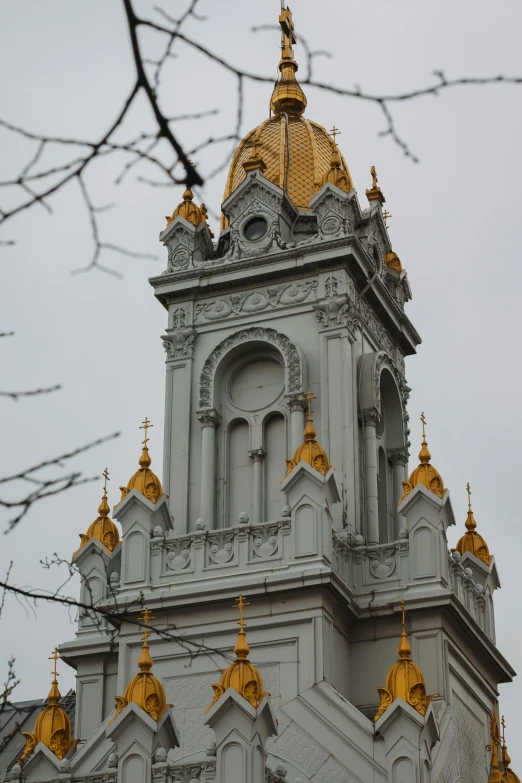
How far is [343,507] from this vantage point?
28.9 meters

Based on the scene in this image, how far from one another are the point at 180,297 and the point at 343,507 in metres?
6.44

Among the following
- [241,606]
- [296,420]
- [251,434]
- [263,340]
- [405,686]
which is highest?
[263,340]

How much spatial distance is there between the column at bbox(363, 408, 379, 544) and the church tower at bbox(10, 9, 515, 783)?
4cm

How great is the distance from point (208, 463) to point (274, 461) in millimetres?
1307

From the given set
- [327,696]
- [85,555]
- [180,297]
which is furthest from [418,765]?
[180,297]

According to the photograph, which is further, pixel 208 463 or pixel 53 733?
pixel 208 463

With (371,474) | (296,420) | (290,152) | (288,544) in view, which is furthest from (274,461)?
(290,152)

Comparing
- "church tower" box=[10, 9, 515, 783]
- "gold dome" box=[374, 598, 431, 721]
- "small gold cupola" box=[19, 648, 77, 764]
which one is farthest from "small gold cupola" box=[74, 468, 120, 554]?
"gold dome" box=[374, 598, 431, 721]

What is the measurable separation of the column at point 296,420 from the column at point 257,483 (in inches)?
33.8

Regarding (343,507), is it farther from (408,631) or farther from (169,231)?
(169,231)

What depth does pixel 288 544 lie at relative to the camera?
27.4m

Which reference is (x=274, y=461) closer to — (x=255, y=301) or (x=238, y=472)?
(x=238, y=472)

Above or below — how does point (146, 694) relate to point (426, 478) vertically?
below

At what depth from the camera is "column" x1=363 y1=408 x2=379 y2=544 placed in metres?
29.8
